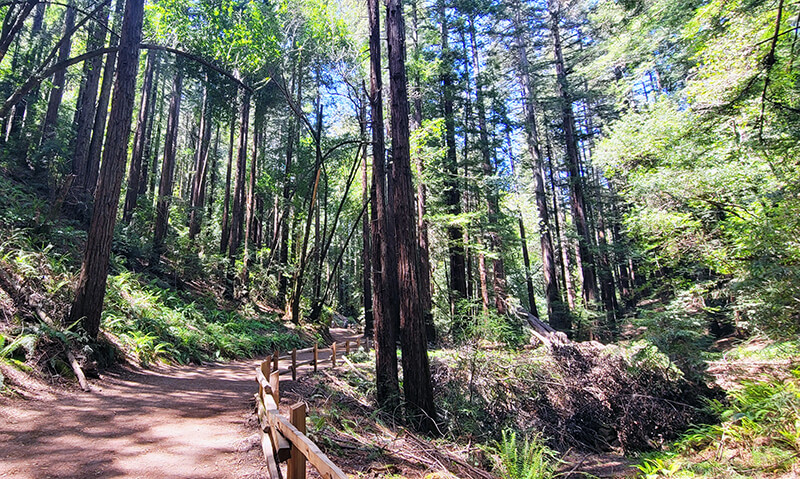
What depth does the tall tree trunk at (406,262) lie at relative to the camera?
22.7ft

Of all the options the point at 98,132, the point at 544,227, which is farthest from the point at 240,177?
the point at 544,227

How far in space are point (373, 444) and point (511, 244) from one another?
1628 cm

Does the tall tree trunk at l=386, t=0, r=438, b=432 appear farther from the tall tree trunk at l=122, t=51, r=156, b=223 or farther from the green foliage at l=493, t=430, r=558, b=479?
the tall tree trunk at l=122, t=51, r=156, b=223

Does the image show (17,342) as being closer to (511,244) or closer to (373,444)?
(373,444)

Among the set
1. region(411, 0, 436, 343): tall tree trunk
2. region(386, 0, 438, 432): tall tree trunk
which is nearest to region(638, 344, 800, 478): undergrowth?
region(386, 0, 438, 432): tall tree trunk

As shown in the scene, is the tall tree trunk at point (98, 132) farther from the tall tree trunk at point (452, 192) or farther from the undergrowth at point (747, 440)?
the undergrowth at point (747, 440)

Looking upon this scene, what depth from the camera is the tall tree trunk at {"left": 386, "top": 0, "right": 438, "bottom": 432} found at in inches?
273

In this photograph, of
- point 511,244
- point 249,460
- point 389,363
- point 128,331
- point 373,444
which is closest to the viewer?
point 249,460

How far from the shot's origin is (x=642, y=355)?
9148mm

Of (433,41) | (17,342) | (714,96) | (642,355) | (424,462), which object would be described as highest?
(433,41)

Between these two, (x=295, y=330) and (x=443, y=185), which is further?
(x=295, y=330)

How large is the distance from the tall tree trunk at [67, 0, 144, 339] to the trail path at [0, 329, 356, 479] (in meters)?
1.61

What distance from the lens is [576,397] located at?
29.1 feet

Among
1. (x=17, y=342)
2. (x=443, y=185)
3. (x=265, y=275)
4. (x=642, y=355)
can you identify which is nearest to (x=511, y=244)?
(x=443, y=185)
